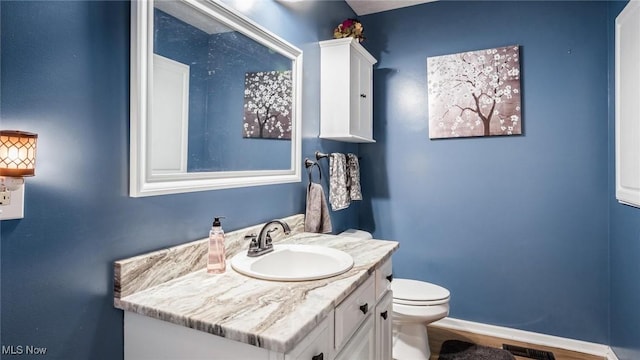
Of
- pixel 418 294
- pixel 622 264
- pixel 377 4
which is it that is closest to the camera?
pixel 622 264

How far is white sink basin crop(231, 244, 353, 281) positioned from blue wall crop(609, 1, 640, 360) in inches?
57.9

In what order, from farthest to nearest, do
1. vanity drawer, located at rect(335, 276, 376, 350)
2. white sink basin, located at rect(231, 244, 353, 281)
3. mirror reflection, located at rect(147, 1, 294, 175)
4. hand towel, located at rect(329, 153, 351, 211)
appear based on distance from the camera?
hand towel, located at rect(329, 153, 351, 211)
white sink basin, located at rect(231, 244, 353, 281)
mirror reflection, located at rect(147, 1, 294, 175)
vanity drawer, located at rect(335, 276, 376, 350)

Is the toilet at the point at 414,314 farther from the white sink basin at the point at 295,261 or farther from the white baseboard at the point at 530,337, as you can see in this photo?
the white sink basin at the point at 295,261

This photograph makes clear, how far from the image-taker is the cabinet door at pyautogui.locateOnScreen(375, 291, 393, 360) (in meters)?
1.36

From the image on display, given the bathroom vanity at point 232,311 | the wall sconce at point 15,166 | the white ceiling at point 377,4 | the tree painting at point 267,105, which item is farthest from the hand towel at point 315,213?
the white ceiling at point 377,4

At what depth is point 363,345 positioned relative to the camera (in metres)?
1.20

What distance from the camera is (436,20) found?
2.47 meters

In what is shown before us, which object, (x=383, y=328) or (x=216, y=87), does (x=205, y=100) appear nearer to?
(x=216, y=87)

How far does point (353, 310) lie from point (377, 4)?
233 centimetres

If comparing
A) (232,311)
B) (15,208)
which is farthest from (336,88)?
(15,208)

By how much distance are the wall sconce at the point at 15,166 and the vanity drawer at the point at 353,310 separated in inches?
31.8

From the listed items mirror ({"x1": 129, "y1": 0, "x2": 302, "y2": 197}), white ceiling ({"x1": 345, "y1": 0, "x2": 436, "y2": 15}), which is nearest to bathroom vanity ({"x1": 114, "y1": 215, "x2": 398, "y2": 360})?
mirror ({"x1": 129, "y1": 0, "x2": 302, "y2": 197})

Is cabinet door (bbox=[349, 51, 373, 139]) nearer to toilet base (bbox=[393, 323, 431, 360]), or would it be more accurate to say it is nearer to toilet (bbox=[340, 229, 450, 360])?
toilet (bbox=[340, 229, 450, 360])

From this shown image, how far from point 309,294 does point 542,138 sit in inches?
80.2
